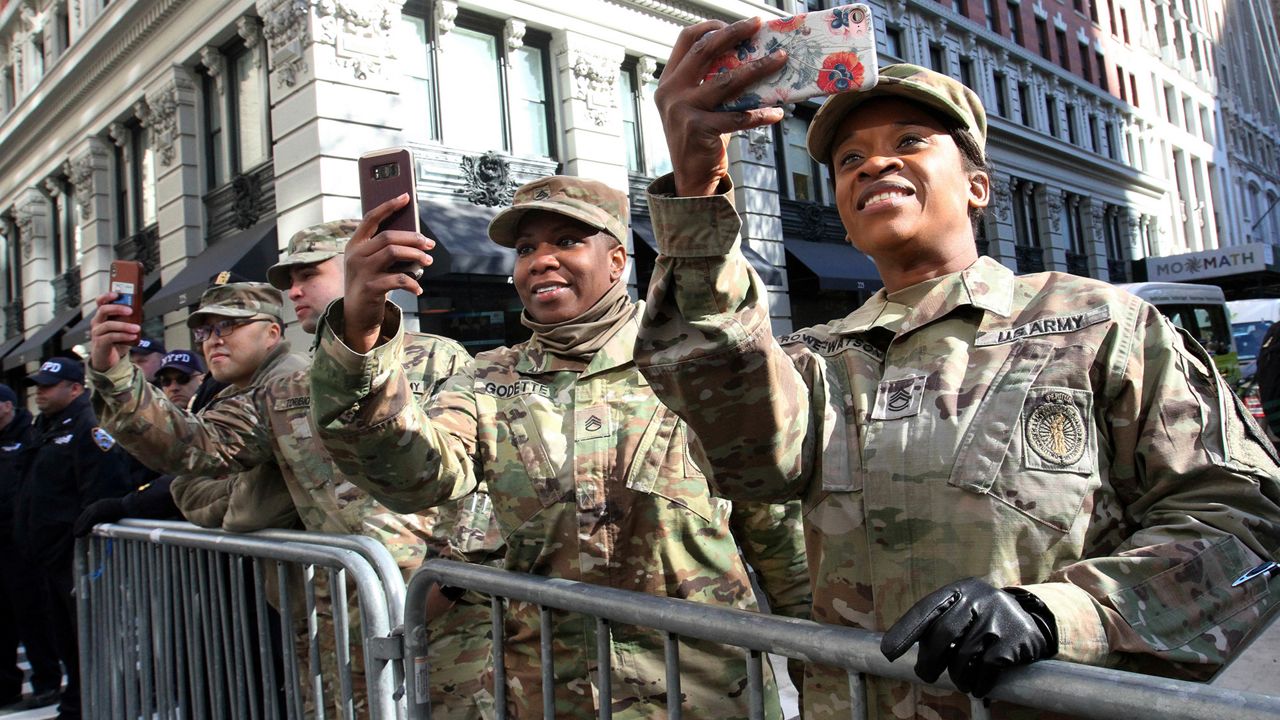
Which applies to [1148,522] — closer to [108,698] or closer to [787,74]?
[787,74]

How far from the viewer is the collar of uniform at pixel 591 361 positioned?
2520 mm

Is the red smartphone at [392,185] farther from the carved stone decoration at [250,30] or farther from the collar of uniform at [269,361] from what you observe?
the carved stone decoration at [250,30]

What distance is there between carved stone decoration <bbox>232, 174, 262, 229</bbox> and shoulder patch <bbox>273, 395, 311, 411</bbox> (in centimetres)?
1030

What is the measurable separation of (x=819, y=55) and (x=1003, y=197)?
25.9 metres

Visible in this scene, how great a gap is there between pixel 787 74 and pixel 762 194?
15.3m

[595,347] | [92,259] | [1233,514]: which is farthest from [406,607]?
[92,259]

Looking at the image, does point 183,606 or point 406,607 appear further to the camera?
point 183,606

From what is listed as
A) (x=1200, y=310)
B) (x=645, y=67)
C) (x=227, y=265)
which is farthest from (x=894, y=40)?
(x=227, y=265)

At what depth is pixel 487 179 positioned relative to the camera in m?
12.8

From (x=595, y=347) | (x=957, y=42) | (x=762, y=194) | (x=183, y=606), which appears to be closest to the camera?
(x=595, y=347)

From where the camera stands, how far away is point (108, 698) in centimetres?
379

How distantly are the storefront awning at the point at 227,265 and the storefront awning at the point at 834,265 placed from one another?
8893 millimetres

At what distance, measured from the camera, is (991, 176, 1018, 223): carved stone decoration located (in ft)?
80.5

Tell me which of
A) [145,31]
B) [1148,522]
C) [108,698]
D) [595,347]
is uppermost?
[145,31]
